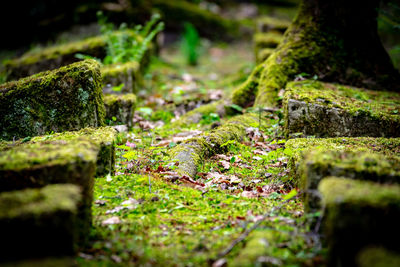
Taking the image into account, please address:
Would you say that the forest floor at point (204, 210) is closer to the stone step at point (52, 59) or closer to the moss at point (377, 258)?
the moss at point (377, 258)

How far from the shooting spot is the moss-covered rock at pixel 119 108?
4188 millimetres

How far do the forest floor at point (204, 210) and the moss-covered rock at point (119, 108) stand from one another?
0.26 meters

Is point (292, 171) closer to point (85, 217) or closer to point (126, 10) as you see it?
point (85, 217)

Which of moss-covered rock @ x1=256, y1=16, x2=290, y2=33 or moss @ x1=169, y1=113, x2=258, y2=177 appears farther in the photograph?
moss-covered rock @ x1=256, y1=16, x2=290, y2=33

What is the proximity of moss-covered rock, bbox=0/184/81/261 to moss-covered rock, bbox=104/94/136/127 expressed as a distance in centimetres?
262

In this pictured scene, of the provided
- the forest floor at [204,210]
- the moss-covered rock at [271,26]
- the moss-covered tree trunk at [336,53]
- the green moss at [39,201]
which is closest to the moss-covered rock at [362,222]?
the forest floor at [204,210]

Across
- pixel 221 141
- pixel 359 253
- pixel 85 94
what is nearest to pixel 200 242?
pixel 359 253

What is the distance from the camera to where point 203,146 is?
133 inches

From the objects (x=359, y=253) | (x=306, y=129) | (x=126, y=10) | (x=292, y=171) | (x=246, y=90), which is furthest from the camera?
(x=126, y=10)

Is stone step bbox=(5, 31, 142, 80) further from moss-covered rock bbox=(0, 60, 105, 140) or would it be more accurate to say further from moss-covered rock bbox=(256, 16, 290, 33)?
moss-covered rock bbox=(256, 16, 290, 33)

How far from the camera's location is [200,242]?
6.28ft

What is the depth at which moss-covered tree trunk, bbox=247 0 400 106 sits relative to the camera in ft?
15.2

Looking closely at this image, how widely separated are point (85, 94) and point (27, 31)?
8.41m

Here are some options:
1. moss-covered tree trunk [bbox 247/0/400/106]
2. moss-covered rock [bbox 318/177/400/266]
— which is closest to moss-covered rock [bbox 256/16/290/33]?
moss-covered tree trunk [bbox 247/0/400/106]
